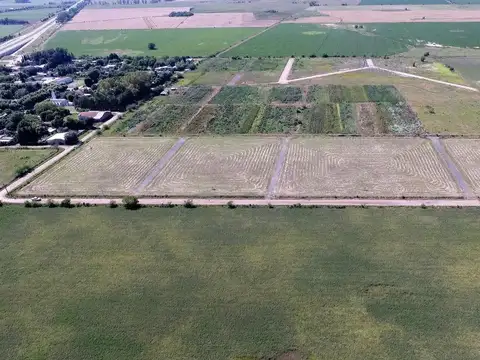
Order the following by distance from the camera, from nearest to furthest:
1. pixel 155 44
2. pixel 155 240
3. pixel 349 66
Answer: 1. pixel 155 240
2. pixel 349 66
3. pixel 155 44

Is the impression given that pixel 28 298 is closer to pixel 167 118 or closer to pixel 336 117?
pixel 167 118

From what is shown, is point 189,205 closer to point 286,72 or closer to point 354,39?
point 286,72

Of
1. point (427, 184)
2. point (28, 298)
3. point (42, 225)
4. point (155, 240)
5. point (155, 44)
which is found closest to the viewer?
point (28, 298)

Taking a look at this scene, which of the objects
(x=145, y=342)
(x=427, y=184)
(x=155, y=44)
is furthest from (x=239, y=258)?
(x=155, y=44)

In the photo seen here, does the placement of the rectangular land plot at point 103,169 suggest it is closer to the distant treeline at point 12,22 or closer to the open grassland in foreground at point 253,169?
the open grassland in foreground at point 253,169

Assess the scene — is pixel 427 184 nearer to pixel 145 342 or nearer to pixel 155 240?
pixel 155 240

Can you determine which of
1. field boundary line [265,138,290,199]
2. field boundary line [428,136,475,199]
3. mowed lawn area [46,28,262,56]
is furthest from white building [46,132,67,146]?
mowed lawn area [46,28,262,56]

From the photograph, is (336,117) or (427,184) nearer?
(427,184)
